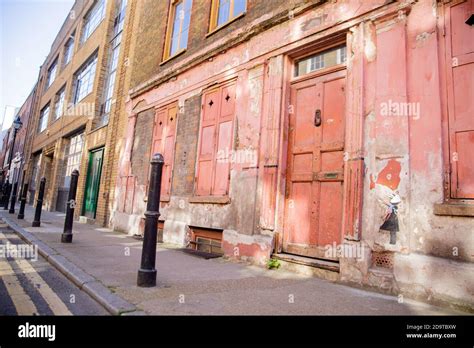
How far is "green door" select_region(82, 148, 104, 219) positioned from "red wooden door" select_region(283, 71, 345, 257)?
8557 millimetres

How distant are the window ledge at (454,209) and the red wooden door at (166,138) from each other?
19.0ft

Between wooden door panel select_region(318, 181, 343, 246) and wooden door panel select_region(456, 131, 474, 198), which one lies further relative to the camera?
Result: wooden door panel select_region(318, 181, 343, 246)

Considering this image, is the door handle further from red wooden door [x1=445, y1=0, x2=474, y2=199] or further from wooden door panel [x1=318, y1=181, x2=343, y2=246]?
red wooden door [x1=445, y1=0, x2=474, y2=199]

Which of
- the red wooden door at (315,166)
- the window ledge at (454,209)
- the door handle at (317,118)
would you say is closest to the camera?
the window ledge at (454,209)

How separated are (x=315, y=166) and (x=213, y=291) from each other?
2.51 meters

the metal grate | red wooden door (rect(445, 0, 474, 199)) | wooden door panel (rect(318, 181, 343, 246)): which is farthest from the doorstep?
red wooden door (rect(445, 0, 474, 199))

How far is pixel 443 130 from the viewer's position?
345 centimetres

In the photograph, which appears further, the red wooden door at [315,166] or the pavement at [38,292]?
the red wooden door at [315,166]

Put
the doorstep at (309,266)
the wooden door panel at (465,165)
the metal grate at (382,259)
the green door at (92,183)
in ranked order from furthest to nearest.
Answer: the green door at (92,183)
the doorstep at (309,266)
the metal grate at (382,259)
the wooden door panel at (465,165)

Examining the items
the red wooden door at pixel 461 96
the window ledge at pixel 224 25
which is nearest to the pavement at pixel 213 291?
the red wooden door at pixel 461 96

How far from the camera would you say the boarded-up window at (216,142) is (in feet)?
20.5

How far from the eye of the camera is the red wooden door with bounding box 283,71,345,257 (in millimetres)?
4508

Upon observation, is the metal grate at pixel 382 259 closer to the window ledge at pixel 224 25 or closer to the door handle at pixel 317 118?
the door handle at pixel 317 118
